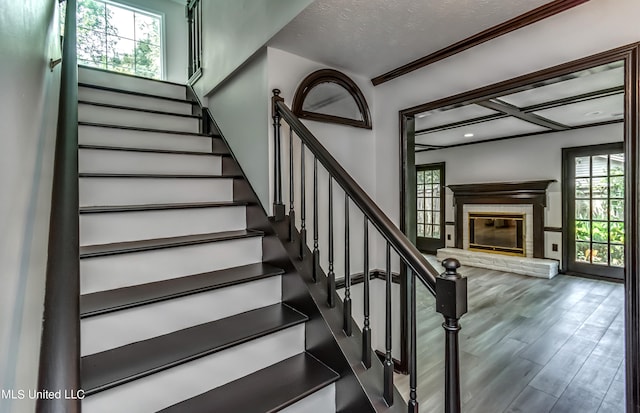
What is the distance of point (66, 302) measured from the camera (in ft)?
2.05

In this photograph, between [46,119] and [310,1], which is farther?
[310,1]

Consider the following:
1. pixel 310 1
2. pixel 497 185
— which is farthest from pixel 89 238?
pixel 497 185

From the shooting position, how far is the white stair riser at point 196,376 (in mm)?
1173

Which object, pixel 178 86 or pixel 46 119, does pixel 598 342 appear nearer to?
pixel 46 119

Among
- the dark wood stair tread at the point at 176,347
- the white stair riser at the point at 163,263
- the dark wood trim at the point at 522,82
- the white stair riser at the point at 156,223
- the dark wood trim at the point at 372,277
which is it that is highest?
the dark wood trim at the point at 522,82

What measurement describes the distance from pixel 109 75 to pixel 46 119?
231 cm

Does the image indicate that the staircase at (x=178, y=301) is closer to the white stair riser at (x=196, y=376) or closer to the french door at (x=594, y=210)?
the white stair riser at (x=196, y=376)

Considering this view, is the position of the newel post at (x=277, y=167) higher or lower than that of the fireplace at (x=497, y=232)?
higher

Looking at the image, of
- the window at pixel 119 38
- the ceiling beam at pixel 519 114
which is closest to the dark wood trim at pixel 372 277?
the ceiling beam at pixel 519 114

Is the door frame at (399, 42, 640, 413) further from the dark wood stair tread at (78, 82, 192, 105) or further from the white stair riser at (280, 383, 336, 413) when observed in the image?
the dark wood stair tread at (78, 82, 192, 105)

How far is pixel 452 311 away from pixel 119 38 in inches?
222

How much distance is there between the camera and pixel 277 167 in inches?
85.4

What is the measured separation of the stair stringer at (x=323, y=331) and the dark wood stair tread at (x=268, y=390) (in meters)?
0.08
